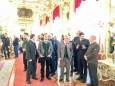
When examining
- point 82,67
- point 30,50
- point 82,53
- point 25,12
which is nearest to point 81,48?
point 82,53

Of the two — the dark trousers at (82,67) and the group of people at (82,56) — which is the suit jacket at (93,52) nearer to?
the group of people at (82,56)

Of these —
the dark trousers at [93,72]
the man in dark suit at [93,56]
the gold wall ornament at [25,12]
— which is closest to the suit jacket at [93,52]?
the man in dark suit at [93,56]

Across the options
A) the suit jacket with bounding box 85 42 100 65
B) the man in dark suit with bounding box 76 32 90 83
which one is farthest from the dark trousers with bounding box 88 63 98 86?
the man in dark suit with bounding box 76 32 90 83

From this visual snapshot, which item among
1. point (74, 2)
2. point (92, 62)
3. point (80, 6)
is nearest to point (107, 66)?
point (92, 62)

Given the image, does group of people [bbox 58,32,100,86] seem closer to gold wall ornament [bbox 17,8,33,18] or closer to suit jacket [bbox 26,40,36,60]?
suit jacket [bbox 26,40,36,60]

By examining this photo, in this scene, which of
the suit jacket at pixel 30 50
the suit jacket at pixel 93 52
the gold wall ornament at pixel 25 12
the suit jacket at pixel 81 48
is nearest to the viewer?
the suit jacket at pixel 93 52

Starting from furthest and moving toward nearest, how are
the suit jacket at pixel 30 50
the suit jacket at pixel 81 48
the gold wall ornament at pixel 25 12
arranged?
the gold wall ornament at pixel 25 12
the suit jacket at pixel 81 48
the suit jacket at pixel 30 50

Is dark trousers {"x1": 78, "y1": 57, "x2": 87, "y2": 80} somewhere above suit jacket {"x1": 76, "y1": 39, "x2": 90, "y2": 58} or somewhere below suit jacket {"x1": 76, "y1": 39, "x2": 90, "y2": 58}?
below

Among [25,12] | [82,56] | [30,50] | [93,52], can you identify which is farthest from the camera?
[25,12]

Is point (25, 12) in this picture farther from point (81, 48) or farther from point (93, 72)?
point (93, 72)

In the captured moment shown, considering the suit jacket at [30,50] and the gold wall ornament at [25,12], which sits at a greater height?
the gold wall ornament at [25,12]

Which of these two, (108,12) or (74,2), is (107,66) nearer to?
(108,12)

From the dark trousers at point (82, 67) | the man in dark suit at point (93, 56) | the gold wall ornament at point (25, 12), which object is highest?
the gold wall ornament at point (25, 12)

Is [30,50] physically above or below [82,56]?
above
